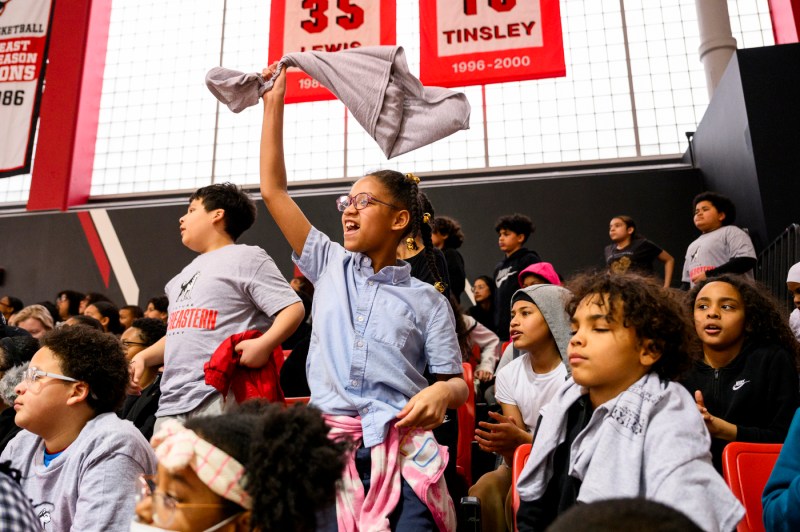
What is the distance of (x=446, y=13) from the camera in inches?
245

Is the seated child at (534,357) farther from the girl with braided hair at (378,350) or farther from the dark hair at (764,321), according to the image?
the girl with braided hair at (378,350)

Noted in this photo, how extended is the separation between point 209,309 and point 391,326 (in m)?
0.89

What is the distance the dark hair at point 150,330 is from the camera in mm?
3750

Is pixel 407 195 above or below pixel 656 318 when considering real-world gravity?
above

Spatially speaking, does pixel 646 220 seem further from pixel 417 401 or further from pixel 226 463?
pixel 226 463

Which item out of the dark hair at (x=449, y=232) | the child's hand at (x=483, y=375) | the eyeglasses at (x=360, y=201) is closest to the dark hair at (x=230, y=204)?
the eyeglasses at (x=360, y=201)

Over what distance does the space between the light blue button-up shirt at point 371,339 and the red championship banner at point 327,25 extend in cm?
468

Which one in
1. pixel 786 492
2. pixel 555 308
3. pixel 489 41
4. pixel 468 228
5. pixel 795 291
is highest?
pixel 489 41

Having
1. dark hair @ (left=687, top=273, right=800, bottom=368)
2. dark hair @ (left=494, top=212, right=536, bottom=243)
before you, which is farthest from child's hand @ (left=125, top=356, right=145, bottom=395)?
dark hair @ (left=494, top=212, right=536, bottom=243)

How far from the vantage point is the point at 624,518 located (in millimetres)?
795

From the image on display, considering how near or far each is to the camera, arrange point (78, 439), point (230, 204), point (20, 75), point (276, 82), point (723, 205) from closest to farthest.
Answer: point (78, 439), point (276, 82), point (230, 204), point (723, 205), point (20, 75)

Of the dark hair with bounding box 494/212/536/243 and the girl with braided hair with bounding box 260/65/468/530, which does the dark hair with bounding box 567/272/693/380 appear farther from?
the dark hair with bounding box 494/212/536/243

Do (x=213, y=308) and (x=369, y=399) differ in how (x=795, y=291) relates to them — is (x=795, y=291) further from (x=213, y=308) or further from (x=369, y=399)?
(x=213, y=308)

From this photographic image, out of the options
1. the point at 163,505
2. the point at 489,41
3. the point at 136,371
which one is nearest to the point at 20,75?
the point at 489,41
